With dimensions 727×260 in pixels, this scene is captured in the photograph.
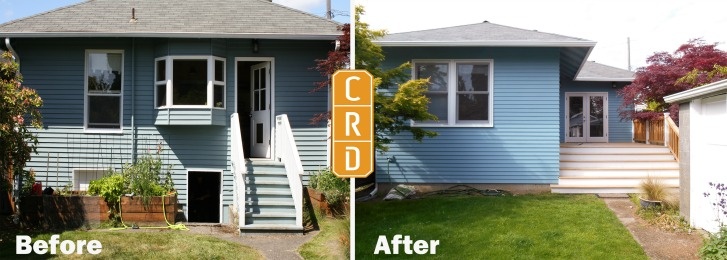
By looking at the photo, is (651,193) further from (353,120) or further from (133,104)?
Result: (133,104)

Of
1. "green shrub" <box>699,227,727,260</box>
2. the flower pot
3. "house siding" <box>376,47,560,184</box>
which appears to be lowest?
"green shrub" <box>699,227,727,260</box>

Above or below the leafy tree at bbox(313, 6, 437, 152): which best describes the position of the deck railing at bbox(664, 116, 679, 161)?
below

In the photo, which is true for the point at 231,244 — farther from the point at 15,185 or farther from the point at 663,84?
the point at 663,84

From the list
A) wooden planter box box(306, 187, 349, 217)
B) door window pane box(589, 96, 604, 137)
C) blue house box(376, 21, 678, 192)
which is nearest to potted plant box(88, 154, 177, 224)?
wooden planter box box(306, 187, 349, 217)

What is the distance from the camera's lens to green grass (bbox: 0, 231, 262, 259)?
3.74m

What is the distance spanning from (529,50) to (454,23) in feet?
2.89

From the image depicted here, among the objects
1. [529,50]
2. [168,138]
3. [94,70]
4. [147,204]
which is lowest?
[147,204]

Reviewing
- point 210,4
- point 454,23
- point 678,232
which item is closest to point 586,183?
point 678,232

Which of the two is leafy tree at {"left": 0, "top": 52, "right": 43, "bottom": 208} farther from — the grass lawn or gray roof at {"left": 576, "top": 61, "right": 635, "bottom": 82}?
gray roof at {"left": 576, "top": 61, "right": 635, "bottom": 82}

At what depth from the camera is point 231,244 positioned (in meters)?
3.96

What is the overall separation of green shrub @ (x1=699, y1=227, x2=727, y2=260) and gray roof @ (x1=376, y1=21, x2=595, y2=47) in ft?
8.11

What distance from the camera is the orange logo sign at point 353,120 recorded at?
10.6 ft

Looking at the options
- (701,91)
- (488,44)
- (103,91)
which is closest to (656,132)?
(701,91)

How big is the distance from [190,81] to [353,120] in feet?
7.04
